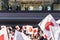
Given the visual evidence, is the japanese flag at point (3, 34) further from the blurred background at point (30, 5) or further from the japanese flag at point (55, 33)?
the japanese flag at point (55, 33)

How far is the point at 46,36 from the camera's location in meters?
3.48

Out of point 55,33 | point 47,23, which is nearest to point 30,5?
point 47,23

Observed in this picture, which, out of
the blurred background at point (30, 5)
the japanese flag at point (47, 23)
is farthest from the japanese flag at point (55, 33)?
the blurred background at point (30, 5)

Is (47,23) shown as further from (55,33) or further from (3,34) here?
(3,34)

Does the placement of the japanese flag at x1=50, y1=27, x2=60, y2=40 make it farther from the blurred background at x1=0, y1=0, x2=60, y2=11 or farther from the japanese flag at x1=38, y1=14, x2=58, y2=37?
the blurred background at x1=0, y1=0, x2=60, y2=11

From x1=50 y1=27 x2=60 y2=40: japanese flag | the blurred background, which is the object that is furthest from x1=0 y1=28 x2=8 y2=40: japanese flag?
x1=50 y1=27 x2=60 y2=40: japanese flag

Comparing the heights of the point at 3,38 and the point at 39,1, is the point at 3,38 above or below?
below

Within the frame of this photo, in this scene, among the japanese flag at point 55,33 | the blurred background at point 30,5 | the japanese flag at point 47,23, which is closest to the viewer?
the japanese flag at point 55,33

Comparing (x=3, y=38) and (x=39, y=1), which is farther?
(x=39, y=1)

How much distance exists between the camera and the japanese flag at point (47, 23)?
344cm

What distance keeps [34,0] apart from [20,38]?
0.74 m

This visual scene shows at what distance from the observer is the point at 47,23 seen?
11.4ft

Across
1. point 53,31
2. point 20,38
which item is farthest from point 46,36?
point 20,38

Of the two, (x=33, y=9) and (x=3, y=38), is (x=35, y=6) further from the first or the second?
(x=3, y=38)
